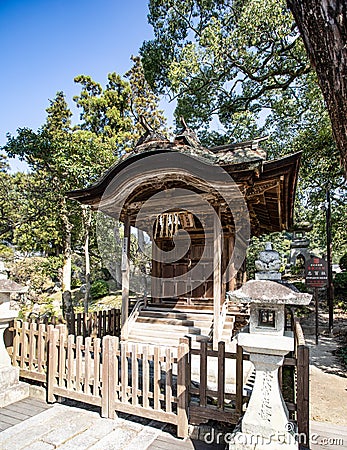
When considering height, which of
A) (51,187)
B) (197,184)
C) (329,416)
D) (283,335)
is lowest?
(329,416)

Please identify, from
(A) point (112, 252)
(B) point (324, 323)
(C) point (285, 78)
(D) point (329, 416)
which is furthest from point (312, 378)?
(A) point (112, 252)

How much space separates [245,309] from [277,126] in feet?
32.6

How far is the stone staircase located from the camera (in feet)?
21.6

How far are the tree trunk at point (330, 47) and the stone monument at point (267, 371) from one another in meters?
1.70

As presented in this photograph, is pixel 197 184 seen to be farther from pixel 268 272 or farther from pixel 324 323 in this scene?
pixel 324 323

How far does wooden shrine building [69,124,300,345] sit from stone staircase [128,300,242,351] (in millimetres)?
23

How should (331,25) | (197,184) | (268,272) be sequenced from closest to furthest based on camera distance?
(331,25) < (268,272) < (197,184)

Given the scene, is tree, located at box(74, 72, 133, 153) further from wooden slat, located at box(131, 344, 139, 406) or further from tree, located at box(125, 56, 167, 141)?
wooden slat, located at box(131, 344, 139, 406)

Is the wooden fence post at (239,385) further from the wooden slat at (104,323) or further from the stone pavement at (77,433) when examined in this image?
the wooden slat at (104,323)

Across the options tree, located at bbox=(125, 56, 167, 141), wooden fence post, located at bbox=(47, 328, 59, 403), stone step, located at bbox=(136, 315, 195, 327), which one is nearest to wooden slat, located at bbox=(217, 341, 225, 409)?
wooden fence post, located at bbox=(47, 328, 59, 403)

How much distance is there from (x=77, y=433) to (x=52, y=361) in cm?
121

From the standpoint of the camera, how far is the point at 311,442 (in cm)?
353

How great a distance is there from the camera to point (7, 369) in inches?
188

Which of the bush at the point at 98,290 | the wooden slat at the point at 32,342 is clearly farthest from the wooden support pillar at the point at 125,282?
A: the bush at the point at 98,290
